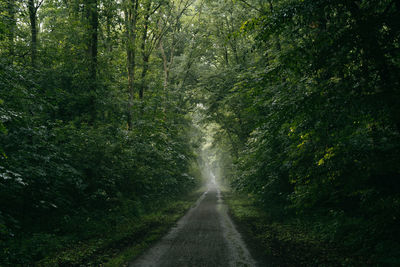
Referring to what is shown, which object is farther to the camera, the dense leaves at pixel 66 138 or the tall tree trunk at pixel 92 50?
the tall tree trunk at pixel 92 50

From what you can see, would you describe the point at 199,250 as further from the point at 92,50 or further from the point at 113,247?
the point at 92,50

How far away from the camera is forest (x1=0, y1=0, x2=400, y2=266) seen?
385 cm

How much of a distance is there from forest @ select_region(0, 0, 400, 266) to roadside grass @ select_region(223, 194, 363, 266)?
53 mm

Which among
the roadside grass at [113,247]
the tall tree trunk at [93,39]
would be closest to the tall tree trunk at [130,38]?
the tall tree trunk at [93,39]

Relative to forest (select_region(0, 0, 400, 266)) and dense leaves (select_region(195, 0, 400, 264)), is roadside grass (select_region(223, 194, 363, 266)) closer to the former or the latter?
forest (select_region(0, 0, 400, 266))

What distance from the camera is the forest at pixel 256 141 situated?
12.6 ft

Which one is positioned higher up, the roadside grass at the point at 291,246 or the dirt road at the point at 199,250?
the dirt road at the point at 199,250

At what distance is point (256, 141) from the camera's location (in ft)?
32.0

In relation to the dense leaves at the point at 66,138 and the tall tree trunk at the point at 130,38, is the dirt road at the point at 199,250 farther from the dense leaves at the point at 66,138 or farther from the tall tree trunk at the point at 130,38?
the tall tree trunk at the point at 130,38

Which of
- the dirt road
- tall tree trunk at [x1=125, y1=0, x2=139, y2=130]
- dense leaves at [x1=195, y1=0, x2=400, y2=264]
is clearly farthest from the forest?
the dirt road

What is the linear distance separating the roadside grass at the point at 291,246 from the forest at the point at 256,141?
0.17ft

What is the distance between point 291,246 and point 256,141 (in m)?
4.12

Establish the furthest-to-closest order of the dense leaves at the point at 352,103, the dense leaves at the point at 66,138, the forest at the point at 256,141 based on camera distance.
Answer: the dense leaves at the point at 66,138, the forest at the point at 256,141, the dense leaves at the point at 352,103

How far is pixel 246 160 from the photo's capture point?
11.9 meters
